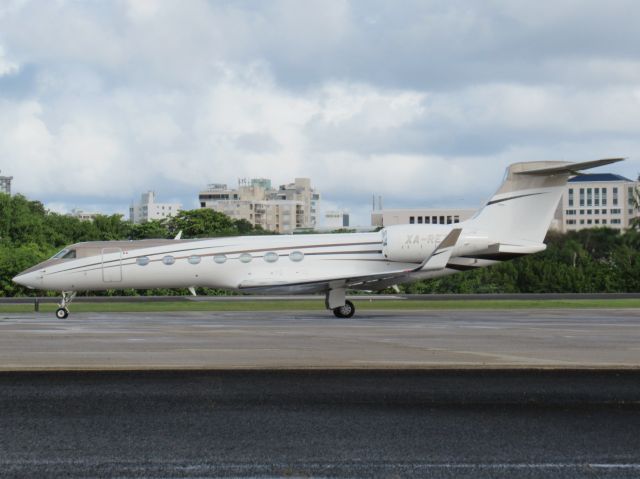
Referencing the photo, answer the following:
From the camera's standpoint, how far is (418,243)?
32.8 m

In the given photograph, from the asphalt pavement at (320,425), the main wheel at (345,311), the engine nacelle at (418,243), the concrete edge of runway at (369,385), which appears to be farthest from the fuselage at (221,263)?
the asphalt pavement at (320,425)

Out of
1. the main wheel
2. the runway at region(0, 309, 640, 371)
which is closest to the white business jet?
the main wheel

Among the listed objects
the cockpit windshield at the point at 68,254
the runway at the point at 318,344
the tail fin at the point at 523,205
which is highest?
the tail fin at the point at 523,205

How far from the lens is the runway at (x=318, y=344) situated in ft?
48.7

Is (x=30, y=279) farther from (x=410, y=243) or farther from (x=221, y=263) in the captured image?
(x=410, y=243)

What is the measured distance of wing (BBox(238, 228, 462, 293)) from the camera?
31.1m

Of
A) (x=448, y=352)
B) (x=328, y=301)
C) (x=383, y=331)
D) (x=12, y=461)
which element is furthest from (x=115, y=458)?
(x=328, y=301)

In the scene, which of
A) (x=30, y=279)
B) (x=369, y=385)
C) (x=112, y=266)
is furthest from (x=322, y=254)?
(x=369, y=385)

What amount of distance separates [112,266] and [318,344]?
16.3 meters

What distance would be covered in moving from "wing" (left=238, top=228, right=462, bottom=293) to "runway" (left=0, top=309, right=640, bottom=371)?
2782 mm

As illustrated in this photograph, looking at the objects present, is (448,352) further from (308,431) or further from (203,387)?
(308,431)

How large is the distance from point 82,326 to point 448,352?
13.2 m

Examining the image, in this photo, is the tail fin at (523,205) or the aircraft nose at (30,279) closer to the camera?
the tail fin at (523,205)

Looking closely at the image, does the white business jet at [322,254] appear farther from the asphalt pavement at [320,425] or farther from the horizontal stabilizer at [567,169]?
the asphalt pavement at [320,425]
